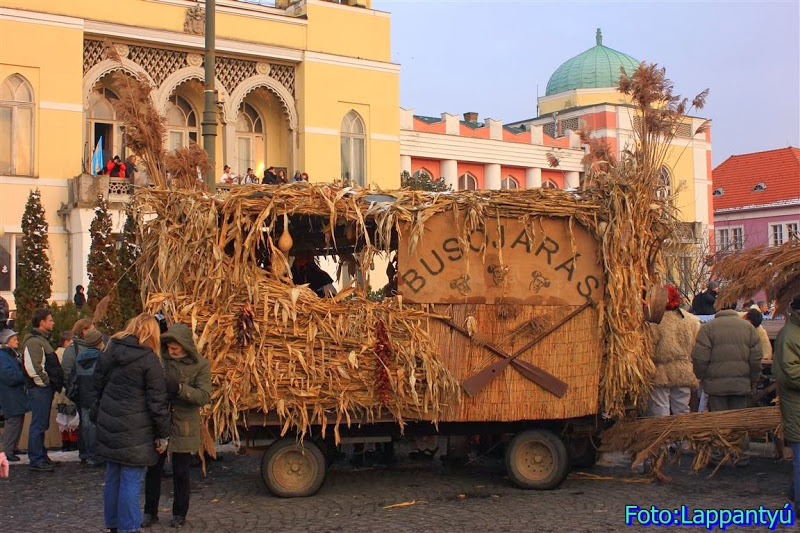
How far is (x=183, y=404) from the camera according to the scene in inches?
316

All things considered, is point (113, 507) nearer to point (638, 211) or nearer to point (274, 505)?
point (274, 505)

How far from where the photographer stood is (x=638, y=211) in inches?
371

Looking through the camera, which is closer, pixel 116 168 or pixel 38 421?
pixel 38 421

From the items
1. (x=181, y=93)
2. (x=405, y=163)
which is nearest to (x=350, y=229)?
(x=181, y=93)

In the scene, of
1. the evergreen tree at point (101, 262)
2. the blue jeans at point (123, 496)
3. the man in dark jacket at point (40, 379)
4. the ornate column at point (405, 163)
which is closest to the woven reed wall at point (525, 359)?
the blue jeans at point (123, 496)

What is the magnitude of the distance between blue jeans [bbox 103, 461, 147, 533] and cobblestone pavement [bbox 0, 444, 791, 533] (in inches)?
35.9

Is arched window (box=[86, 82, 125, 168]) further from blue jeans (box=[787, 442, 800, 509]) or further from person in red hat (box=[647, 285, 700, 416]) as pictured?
blue jeans (box=[787, 442, 800, 509])

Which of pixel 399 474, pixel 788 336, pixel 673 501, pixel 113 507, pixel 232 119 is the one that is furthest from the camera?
pixel 232 119

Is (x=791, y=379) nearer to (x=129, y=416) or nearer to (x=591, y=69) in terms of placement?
(x=129, y=416)

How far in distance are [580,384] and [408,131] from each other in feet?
105

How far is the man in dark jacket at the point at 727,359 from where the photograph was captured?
34.6 ft

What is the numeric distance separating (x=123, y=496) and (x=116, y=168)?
871 inches

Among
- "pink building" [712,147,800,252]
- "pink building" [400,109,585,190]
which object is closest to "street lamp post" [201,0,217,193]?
"pink building" [400,109,585,190]

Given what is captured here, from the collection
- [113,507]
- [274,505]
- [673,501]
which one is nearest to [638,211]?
[673,501]
